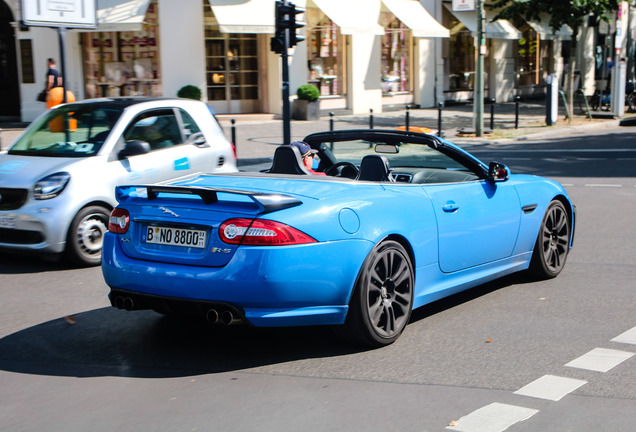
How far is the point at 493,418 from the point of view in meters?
4.15

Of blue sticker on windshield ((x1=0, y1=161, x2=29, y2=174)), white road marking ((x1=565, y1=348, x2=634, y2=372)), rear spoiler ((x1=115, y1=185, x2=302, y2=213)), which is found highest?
rear spoiler ((x1=115, y1=185, x2=302, y2=213))

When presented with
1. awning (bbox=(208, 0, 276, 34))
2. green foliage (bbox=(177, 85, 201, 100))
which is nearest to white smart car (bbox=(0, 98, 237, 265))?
green foliage (bbox=(177, 85, 201, 100))

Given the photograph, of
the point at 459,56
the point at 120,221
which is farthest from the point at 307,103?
the point at 120,221

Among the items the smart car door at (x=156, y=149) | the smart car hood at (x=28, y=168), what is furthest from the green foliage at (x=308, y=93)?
the smart car hood at (x=28, y=168)

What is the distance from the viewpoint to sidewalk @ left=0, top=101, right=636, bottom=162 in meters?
21.5

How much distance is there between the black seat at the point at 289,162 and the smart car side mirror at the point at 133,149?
271cm

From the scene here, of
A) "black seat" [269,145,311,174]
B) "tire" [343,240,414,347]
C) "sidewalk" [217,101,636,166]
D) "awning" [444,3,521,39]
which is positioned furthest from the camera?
"awning" [444,3,521,39]

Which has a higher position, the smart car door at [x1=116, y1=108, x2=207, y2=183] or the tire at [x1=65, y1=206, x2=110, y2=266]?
the smart car door at [x1=116, y1=108, x2=207, y2=183]

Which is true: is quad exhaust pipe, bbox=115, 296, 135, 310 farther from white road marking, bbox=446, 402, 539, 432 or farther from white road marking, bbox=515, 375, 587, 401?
white road marking, bbox=515, 375, 587, 401

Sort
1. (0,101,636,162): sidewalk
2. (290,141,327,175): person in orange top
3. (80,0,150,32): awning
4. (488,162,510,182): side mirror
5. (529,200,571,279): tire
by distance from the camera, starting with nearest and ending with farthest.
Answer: (488,162,510,182): side mirror
(290,141,327,175): person in orange top
(529,200,571,279): tire
(0,101,636,162): sidewalk
(80,0,150,32): awning

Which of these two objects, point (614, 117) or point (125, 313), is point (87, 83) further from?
point (125, 313)

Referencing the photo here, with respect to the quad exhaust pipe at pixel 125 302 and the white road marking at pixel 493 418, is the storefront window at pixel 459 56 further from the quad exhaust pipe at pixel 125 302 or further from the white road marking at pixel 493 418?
the white road marking at pixel 493 418

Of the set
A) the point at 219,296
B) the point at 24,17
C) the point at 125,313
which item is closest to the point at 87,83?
the point at 24,17

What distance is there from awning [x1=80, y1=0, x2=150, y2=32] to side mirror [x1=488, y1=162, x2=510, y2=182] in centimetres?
2016
